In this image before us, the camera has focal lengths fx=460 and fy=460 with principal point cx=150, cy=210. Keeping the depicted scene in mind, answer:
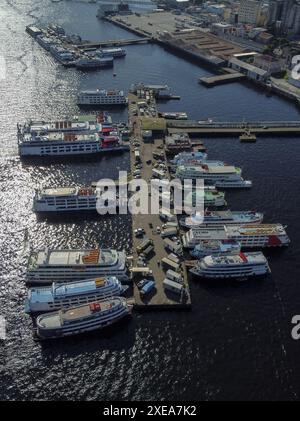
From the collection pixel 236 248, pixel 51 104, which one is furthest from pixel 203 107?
pixel 236 248

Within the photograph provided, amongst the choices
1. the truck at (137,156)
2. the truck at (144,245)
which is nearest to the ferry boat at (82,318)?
the truck at (144,245)

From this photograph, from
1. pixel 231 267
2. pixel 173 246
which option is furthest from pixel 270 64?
pixel 231 267

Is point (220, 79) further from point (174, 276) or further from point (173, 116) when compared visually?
point (174, 276)

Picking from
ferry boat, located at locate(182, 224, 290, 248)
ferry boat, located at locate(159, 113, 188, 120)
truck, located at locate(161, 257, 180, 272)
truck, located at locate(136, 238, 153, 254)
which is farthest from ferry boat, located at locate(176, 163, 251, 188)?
ferry boat, located at locate(159, 113, 188, 120)

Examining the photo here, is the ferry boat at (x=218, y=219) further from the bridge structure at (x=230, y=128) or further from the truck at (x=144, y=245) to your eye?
the bridge structure at (x=230, y=128)

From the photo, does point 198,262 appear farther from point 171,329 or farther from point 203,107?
point 203,107

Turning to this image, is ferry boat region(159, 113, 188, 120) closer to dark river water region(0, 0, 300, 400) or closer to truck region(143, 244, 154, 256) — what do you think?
dark river water region(0, 0, 300, 400)
